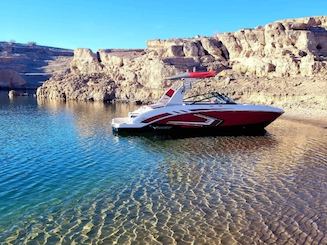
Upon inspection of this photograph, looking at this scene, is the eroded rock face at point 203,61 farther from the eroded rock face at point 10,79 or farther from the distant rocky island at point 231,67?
the eroded rock face at point 10,79

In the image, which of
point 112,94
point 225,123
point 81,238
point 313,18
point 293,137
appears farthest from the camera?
point 112,94

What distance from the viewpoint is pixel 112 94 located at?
3406 inches

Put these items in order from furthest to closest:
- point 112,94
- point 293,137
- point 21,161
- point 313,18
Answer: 1. point 112,94
2. point 313,18
3. point 293,137
4. point 21,161

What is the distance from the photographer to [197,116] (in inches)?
1270

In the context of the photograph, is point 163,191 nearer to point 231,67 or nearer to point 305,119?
point 305,119

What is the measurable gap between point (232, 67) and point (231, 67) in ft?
2.69

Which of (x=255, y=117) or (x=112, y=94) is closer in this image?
(x=255, y=117)

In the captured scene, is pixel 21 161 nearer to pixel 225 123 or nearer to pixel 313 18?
pixel 225 123

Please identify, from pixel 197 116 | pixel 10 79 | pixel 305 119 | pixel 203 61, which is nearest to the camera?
pixel 197 116

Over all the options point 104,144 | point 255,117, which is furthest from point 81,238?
point 255,117

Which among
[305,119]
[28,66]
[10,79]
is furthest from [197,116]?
[28,66]

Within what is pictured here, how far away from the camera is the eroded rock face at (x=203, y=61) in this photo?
64.1 metres

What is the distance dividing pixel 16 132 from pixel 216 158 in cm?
1866

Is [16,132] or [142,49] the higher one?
[142,49]
